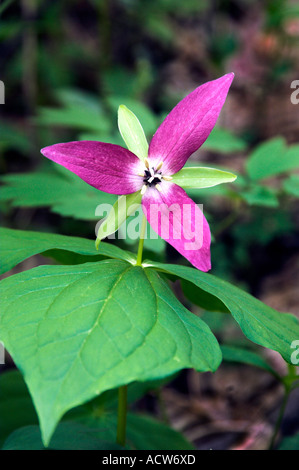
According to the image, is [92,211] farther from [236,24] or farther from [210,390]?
[236,24]

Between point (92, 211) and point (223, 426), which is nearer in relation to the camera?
point (92, 211)

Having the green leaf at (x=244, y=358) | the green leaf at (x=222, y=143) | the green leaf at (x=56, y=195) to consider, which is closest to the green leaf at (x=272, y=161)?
the green leaf at (x=222, y=143)

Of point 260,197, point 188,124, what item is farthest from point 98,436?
Answer: point 260,197

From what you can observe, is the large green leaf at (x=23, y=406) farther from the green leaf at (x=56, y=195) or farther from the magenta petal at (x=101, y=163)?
the magenta petal at (x=101, y=163)

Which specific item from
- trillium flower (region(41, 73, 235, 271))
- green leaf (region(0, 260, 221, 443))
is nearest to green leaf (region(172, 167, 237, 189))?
trillium flower (region(41, 73, 235, 271))

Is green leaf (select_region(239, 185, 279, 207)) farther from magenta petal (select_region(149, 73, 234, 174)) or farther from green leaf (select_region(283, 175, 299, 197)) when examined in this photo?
magenta petal (select_region(149, 73, 234, 174))

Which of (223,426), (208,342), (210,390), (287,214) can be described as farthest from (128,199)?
(287,214)
